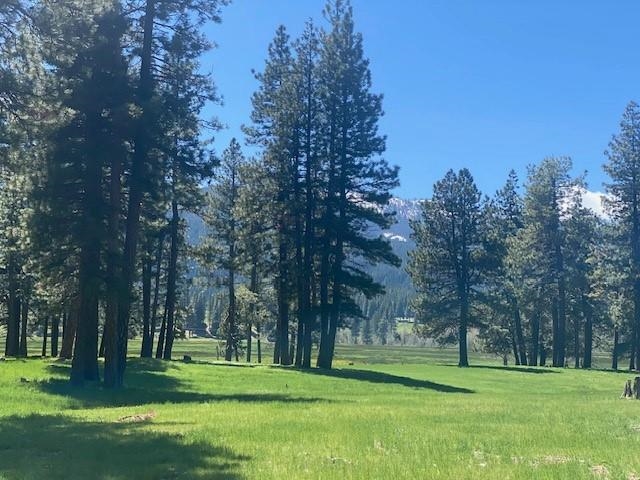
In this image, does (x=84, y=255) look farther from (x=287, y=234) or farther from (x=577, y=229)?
(x=577, y=229)

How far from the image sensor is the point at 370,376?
32062 mm

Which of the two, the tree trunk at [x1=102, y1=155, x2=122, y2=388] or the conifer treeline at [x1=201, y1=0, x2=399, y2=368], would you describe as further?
the conifer treeline at [x1=201, y1=0, x2=399, y2=368]

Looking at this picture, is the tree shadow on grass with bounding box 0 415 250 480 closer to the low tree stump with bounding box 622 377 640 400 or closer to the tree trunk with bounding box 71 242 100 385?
the tree trunk with bounding box 71 242 100 385

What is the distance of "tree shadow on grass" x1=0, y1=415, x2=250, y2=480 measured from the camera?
7.87m

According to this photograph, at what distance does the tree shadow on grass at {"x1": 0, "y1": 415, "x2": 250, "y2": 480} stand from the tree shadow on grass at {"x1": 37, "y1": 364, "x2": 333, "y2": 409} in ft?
21.9

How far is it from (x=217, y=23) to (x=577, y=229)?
134 feet

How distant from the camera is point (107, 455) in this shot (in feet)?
29.8

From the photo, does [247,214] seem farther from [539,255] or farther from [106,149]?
[539,255]

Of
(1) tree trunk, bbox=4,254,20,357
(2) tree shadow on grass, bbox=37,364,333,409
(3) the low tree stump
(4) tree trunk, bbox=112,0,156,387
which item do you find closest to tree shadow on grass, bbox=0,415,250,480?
(2) tree shadow on grass, bbox=37,364,333,409

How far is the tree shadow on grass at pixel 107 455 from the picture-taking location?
7867 millimetres

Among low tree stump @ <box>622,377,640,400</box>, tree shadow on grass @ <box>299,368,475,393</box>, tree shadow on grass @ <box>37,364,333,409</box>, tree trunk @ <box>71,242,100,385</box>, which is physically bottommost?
tree shadow on grass @ <box>299,368,475,393</box>

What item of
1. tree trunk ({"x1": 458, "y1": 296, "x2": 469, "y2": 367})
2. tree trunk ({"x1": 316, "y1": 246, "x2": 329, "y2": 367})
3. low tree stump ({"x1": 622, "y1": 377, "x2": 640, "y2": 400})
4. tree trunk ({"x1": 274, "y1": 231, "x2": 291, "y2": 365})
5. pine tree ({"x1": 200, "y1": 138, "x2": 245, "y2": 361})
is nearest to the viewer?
low tree stump ({"x1": 622, "y1": 377, "x2": 640, "y2": 400})

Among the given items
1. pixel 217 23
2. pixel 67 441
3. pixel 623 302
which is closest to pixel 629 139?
pixel 623 302

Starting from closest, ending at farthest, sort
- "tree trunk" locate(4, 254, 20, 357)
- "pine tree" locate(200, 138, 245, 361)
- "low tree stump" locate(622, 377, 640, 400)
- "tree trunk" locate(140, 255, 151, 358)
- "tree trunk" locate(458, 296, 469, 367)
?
"low tree stump" locate(622, 377, 640, 400) → "tree trunk" locate(140, 255, 151, 358) → "tree trunk" locate(4, 254, 20, 357) → "pine tree" locate(200, 138, 245, 361) → "tree trunk" locate(458, 296, 469, 367)
